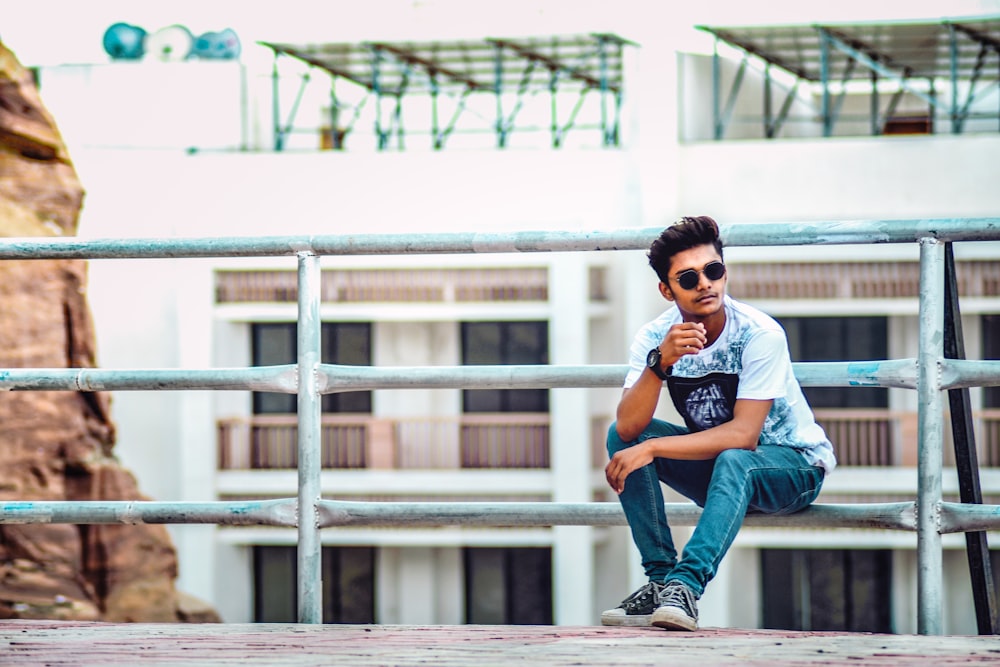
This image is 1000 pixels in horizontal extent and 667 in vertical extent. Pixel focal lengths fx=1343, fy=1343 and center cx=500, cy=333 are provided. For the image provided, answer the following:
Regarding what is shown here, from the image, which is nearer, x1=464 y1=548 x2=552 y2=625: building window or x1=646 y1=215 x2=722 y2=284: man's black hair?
x1=646 y1=215 x2=722 y2=284: man's black hair

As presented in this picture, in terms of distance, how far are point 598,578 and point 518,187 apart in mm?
5979

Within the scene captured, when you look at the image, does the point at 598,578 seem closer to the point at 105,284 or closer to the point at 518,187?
the point at 518,187

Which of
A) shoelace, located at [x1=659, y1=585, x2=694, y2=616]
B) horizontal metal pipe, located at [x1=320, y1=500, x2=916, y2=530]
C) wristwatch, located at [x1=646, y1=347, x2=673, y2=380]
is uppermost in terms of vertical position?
wristwatch, located at [x1=646, y1=347, x2=673, y2=380]

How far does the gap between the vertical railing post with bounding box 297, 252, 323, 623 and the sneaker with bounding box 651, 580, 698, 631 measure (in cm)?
74

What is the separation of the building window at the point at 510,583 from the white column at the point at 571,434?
1.00 meters

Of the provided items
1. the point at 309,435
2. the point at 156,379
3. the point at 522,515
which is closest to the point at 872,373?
the point at 522,515

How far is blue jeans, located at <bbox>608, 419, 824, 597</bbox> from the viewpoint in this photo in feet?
9.01

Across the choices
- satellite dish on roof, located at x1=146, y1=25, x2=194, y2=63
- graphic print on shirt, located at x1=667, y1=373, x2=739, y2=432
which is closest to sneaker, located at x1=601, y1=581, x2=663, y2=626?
graphic print on shirt, located at x1=667, y1=373, x2=739, y2=432

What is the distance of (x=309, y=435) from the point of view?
9.61ft

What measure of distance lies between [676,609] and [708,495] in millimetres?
279

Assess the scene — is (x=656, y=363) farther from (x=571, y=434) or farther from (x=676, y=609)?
(x=571, y=434)

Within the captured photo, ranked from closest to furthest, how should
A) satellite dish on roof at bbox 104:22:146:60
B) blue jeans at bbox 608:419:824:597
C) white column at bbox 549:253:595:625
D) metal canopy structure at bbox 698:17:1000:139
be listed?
blue jeans at bbox 608:419:824:597
metal canopy structure at bbox 698:17:1000:139
white column at bbox 549:253:595:625
satellite dish on roof at bbox 104:22:146:60

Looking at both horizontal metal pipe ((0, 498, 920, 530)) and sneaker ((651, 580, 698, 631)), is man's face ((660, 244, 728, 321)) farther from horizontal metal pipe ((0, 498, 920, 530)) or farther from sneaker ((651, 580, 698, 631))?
sneaker ((651, 580, 698, 631))

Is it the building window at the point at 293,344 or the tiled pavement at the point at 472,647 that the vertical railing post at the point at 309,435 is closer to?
the tiled pavement at the point at 472,647
